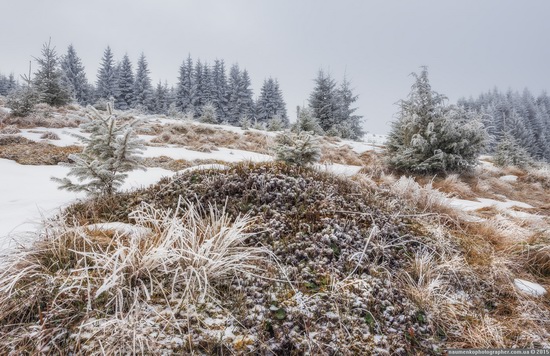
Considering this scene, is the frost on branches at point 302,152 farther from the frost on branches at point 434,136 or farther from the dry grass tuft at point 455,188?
the frost on branches at point 434,136

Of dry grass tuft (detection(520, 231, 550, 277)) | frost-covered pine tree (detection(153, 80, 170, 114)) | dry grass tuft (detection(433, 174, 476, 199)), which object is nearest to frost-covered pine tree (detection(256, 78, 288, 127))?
frost-covered pine tree (detection(153, 80, 170, 114))

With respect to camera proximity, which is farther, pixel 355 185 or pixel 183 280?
pixel 355 185

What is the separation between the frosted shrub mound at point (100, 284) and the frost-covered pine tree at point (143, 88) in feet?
146

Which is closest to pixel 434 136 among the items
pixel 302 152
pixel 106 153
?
pixel 302 152

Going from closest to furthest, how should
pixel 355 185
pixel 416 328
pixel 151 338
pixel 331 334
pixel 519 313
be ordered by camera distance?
pixel 151 338, pixel 331 334, pixel 416 328, pixel 519 313, pixel 355 185

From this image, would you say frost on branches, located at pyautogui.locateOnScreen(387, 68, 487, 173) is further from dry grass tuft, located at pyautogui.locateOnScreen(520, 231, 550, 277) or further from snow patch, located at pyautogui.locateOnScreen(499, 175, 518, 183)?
dry grass tuft, located at pyautogui.locateOnScreen(520, 231, 550, 277)

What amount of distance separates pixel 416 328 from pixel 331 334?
63 centimetres

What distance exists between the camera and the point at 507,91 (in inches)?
3063

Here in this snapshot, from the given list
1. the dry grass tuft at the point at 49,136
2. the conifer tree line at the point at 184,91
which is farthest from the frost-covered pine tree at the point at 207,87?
the dry grass tuft at the point at 49,136

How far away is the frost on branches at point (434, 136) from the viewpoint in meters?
7.82

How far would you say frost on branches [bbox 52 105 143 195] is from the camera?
124 inches

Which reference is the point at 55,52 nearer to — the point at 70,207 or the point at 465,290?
the point at 70,207

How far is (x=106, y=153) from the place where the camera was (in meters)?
3.38

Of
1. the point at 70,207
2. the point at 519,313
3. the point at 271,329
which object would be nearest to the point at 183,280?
the point at 271,329
